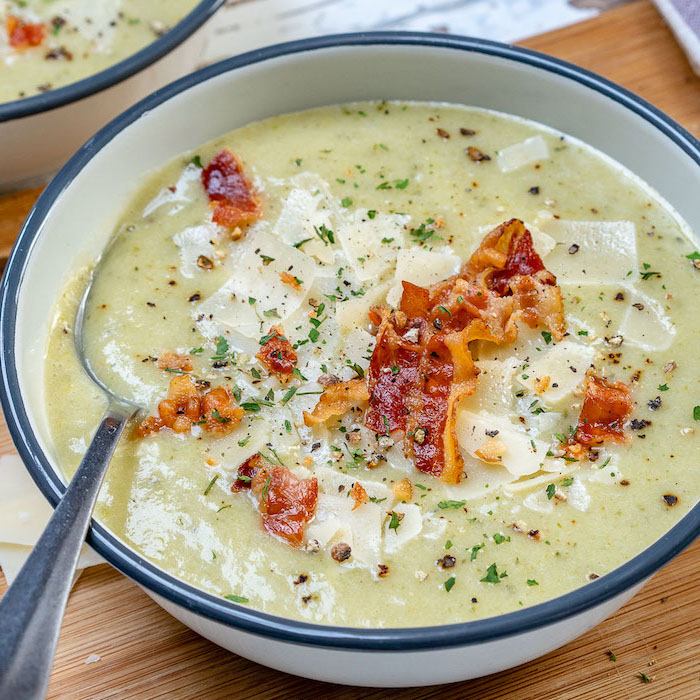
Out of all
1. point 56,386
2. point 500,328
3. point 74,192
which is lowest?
point 56,386

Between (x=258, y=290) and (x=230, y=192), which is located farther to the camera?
(x=230, y=192)

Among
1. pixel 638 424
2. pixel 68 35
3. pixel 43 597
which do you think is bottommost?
pixel 638 424

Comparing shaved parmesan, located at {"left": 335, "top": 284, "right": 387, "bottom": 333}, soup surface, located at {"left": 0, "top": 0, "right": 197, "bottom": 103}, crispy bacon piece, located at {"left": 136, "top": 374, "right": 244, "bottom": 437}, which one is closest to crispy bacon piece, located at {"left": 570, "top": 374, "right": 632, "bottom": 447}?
shaved parmesan, located at {"left": 335, "top": 284, "right": 387, "bottom": 333}

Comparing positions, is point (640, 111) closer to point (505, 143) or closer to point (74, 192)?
point (505, 143)

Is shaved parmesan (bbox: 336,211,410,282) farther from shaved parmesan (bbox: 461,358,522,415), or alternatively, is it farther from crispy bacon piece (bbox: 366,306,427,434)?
Result: shaved parmesan (bbox: 461,358,522,415)

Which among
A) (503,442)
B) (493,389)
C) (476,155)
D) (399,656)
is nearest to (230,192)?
(476,155)

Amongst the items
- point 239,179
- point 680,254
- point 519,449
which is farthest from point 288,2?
point 519,449

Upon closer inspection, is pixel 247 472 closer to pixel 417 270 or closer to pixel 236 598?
pixel 236 598
